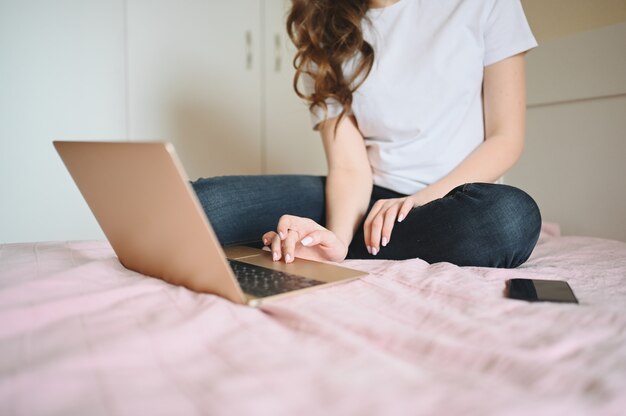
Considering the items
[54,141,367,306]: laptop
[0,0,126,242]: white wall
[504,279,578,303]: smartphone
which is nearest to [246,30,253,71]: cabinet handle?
[0,0,126,242]: white wall

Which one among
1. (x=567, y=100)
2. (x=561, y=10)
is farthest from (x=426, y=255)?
(x=561, y=10)

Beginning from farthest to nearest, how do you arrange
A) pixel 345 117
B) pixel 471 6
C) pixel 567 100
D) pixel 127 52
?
1. pixel 127 52
2. pixel 567 100
3. pixel 345 117
4. pixel 471 6

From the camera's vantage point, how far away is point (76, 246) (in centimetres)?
82

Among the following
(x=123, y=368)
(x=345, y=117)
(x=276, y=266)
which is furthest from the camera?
(x=345, y=117)

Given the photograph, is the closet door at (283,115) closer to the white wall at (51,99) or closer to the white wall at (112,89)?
the white wall at (112,89)

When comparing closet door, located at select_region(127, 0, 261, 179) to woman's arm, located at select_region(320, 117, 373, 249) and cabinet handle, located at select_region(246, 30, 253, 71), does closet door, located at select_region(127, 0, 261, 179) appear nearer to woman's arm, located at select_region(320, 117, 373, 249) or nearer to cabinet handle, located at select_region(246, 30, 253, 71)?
cabinet handle, located at select_region(246, 30, 253, 71)

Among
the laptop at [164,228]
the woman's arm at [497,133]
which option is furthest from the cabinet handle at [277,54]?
the laptop at [164,228]

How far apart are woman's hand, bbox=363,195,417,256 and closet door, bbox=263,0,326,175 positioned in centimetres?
132

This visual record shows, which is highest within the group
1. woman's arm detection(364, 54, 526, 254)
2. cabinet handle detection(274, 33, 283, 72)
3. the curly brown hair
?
cabinet handle detection(274, 33, 283, 72)

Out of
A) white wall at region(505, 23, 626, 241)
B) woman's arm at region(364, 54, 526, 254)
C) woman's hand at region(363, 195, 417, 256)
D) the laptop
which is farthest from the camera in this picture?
white wall at region(505, 23, 626, 241)

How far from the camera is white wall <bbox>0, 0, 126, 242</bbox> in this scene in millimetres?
1546

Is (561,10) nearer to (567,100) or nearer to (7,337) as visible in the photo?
(567,100)

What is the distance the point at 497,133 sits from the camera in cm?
101

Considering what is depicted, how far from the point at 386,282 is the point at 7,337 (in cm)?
40
